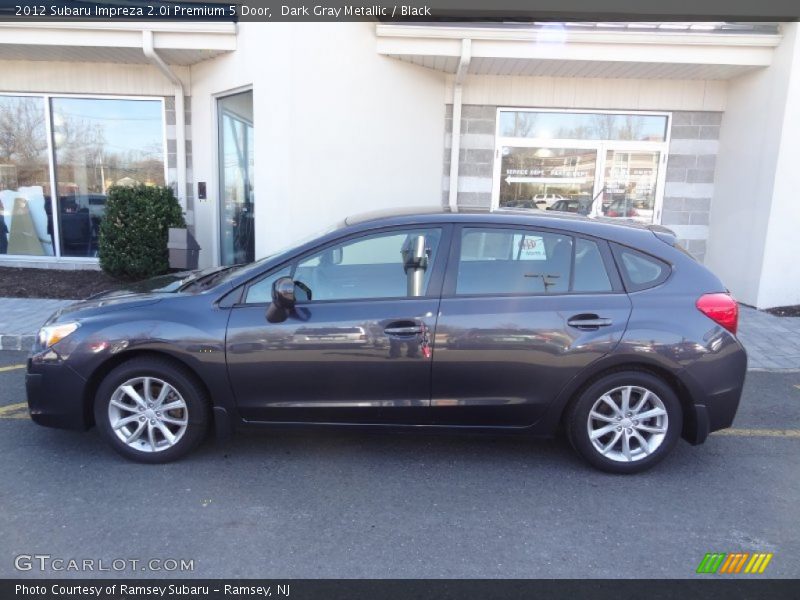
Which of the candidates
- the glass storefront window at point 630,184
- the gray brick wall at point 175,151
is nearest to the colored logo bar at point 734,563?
the glass storefront window at point 630,184

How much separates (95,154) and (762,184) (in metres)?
10.4

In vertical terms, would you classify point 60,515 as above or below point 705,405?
below

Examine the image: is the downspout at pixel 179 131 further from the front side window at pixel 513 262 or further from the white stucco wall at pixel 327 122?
the front side window at pixel 513 262

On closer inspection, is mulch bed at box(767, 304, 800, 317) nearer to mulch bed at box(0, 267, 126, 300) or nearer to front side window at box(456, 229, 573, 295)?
front side window at box(456, 229, 573, 295)

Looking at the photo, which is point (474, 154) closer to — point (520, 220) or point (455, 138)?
point (455, 138)

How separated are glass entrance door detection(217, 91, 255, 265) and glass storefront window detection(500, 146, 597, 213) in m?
3.98

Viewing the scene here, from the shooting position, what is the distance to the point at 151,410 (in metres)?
3.47

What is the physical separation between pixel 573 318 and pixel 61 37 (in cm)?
811

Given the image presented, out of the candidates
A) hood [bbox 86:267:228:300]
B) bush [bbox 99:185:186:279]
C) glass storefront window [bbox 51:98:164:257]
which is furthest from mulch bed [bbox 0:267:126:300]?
hood [bbox 86:267:228:300]

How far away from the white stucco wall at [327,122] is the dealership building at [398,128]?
0.09ft

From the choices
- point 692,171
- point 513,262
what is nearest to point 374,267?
point 513,262

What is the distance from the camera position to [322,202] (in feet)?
25.7

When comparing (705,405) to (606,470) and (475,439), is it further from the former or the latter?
(475,439)

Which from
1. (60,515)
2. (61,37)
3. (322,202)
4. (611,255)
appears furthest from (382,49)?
(60,515)
